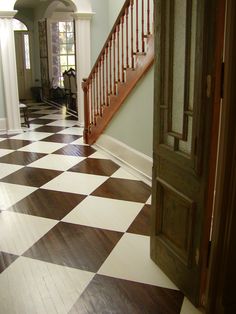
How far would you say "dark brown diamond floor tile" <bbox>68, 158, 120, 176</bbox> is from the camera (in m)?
3.81

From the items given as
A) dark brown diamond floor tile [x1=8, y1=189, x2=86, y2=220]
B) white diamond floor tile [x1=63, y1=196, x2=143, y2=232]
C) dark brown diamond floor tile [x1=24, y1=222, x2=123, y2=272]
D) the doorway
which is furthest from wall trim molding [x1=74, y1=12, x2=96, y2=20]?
the doorway

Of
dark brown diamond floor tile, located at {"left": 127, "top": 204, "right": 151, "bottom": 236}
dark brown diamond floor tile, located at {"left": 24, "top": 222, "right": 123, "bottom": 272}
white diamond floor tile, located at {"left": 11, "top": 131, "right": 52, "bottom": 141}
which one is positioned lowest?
dark brown diamond floor tile, located at {"left": 24, "top": 222, "right": 123, "bottom": 272}

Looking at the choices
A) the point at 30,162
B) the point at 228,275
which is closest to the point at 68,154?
the point at 30,162

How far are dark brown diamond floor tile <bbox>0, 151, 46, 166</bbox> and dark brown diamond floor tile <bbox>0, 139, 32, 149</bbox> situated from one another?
13.5 inches

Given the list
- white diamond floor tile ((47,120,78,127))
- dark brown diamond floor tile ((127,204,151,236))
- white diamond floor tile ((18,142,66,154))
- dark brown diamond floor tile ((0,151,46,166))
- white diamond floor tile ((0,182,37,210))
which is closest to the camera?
dark brown diamond floor tile ((127,204,151,236))

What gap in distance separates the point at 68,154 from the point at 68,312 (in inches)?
115

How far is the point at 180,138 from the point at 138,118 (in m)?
1.93

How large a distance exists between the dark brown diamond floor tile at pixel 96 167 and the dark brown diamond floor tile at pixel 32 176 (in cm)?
28

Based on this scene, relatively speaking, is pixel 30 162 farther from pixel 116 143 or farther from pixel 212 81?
pixel 212 81

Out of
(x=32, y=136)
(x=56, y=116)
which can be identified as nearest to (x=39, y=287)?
(x=32, y=136)

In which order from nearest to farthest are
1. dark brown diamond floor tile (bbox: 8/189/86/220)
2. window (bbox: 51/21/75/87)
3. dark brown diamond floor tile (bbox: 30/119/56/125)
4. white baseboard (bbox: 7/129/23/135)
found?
dark brown diamond floor tile (bbox: 8/189/86/220) < white baseboard (bbox: 7/129/23/135) < dark brown diamond floor tile (bbox: 30/119/56/125) < window (bbox: 51/21/75/87)

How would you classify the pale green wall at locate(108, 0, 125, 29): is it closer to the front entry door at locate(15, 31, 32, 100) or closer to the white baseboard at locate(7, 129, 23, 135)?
the white baseboard at locate(7, 129, 23, 135)

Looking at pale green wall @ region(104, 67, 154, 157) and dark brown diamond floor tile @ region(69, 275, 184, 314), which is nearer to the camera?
dark brown diamond floor tile @ region(69, 275, 184, 314)

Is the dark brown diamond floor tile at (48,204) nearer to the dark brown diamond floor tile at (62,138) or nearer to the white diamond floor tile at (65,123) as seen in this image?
Answer: the dark brown diamond floor tile at (62,138)
